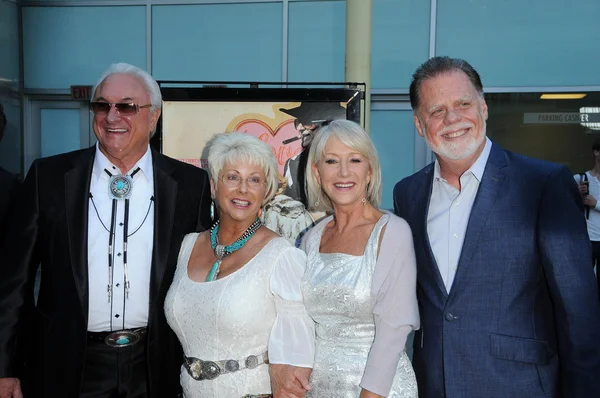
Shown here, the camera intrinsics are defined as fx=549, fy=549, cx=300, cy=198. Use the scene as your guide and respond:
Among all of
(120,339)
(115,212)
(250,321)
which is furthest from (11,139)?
(250,321)

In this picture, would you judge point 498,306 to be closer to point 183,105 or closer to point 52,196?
point 52,196

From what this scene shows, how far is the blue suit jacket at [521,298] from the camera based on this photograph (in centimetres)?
197

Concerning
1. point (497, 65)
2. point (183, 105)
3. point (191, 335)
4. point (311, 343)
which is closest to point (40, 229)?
point (191, 335)

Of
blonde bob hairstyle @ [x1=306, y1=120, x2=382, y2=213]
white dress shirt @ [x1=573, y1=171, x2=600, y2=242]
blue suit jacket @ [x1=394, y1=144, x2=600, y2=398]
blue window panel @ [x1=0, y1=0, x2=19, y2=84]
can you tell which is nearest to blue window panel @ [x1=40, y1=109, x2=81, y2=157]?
blue window panel @ [x1=0, y1=0, x2=19, y2=84]

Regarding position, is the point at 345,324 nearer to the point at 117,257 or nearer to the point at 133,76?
the point at 117,257

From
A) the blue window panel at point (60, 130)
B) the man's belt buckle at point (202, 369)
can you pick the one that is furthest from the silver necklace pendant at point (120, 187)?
the blue window panel at point (60, 130)

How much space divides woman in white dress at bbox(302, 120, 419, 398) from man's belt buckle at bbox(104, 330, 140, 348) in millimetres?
828

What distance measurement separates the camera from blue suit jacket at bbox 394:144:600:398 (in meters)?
1.97

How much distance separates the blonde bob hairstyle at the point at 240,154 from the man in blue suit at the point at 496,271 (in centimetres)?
69

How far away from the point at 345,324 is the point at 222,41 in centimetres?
565

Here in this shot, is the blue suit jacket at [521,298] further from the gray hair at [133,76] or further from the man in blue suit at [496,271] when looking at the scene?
the gray hair at [133,76]

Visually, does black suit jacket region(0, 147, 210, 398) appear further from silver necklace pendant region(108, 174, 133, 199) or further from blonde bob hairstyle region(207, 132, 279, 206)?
blonde bob hairstyle region(207, 132, 279, 206)

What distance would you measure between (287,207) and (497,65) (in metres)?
4.12

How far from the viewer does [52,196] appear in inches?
97.2
